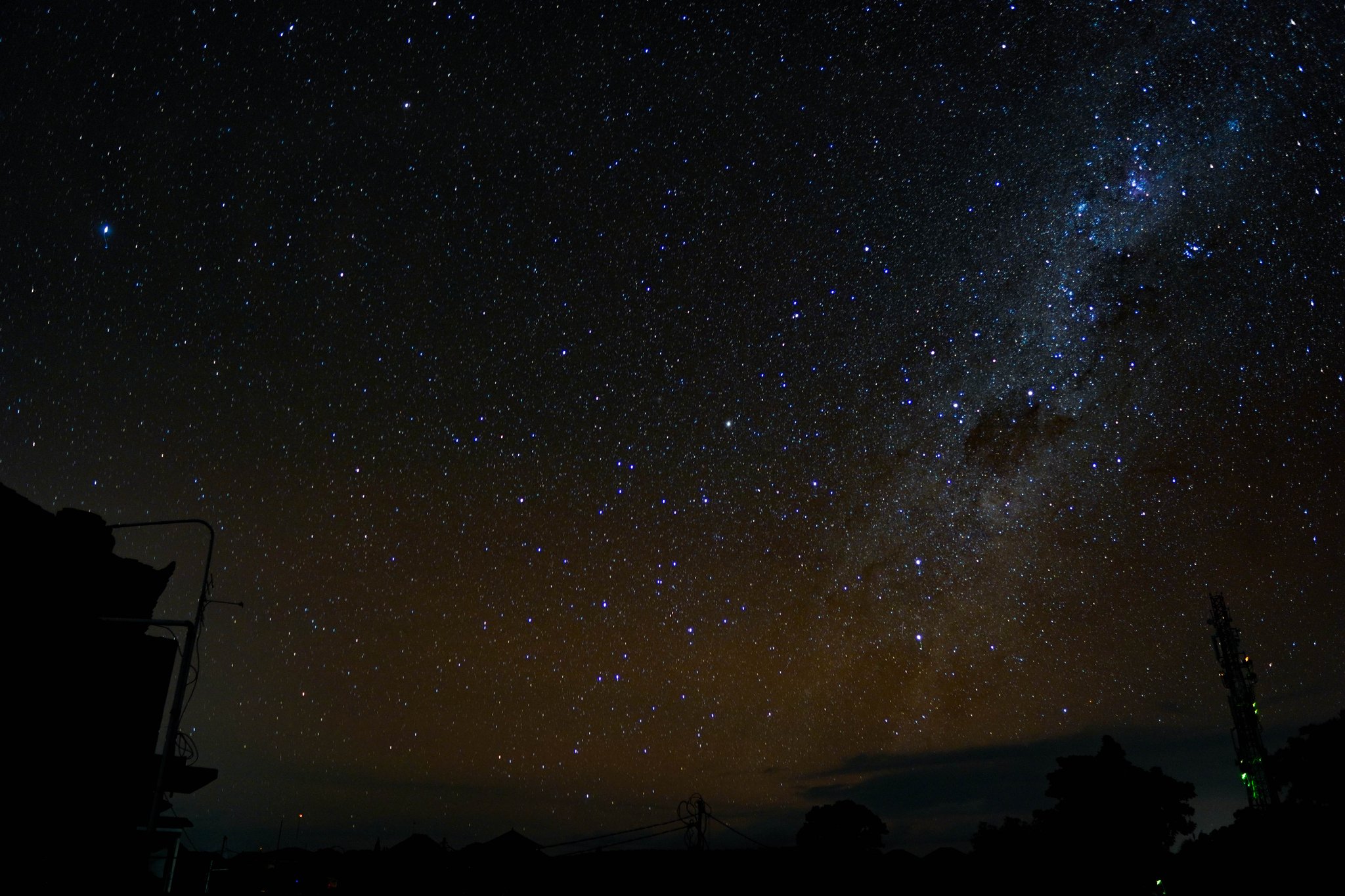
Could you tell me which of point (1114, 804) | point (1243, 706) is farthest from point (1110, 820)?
point (1243, 706)

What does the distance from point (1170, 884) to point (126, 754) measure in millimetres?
37833

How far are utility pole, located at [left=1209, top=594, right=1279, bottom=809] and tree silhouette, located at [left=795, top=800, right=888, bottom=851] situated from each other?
1948 cm

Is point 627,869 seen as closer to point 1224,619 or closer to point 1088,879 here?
point 1088,879

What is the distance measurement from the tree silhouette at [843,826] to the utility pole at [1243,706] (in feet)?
63.9

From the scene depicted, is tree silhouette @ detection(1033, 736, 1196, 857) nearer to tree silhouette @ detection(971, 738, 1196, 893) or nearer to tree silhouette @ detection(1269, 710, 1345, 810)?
tree silhouette @ detection(971, 738, 1196, 893)

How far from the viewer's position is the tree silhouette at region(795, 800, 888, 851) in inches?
2002

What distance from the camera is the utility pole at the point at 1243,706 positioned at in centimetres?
4319

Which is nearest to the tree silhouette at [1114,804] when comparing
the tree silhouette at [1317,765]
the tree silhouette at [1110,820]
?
the tree silhouette at [1110,820]

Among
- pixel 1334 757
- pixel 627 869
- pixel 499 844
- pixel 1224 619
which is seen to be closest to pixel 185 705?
pixel 499 844

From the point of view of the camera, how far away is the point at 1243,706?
1815 inches

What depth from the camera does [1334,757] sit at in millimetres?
36156

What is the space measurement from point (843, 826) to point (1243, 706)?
22645 mm

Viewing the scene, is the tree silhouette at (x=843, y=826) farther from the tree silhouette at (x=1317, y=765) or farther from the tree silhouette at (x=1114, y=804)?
the tree silhouette at (x=1317, y=765)

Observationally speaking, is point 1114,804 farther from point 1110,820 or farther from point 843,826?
point 843,826
